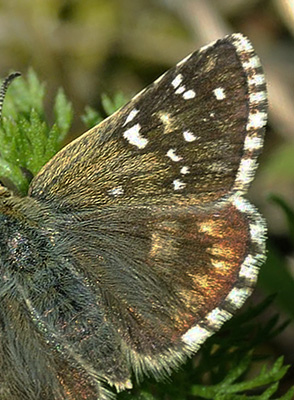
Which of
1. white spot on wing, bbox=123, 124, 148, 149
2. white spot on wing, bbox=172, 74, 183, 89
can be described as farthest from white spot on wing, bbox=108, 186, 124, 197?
white spot on wing, bbox=172, 74, 183, 89

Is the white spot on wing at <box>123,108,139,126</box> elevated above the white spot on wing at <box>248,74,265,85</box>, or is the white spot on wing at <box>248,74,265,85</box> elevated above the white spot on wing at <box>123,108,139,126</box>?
the white spot on wing at <box>123,108,139,126</box>

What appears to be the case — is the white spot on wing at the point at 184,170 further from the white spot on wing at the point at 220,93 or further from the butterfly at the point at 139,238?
the white spot on wing at the point at 220,93

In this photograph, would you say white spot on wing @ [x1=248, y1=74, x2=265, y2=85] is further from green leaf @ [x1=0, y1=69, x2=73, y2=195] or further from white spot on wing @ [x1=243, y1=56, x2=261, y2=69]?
green leaf @ [x1=0, y1=69, x2=73, y2=195]

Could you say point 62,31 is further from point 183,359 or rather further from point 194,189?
point 183,359

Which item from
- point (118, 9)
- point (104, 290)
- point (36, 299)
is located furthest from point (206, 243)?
point (118, 9)

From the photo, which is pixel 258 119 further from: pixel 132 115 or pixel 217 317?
pixel 217 317

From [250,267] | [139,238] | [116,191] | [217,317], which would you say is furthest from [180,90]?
[217,317]

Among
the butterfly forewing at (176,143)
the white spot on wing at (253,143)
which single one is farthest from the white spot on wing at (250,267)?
the white spot on wing at (253,143)
